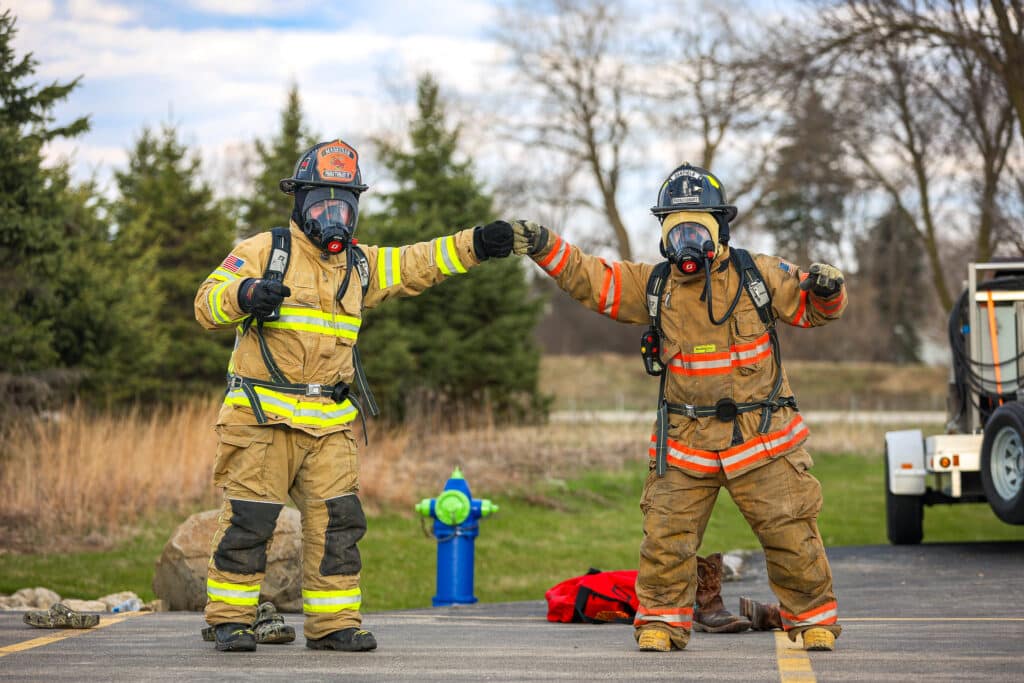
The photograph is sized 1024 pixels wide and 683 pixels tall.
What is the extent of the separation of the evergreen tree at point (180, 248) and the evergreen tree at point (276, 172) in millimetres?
1428

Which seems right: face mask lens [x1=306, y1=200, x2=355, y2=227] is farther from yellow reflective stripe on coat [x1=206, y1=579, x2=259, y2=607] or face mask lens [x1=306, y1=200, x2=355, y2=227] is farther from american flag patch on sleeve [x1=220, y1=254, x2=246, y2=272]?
yellow reflective stripe on coat [x1=206, y1=579, x2=259, y2=607]

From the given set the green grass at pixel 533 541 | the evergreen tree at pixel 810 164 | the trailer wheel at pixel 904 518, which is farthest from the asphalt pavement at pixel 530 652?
the evergreen tree at pixel 810 164

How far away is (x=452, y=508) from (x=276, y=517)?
3454 millimetres

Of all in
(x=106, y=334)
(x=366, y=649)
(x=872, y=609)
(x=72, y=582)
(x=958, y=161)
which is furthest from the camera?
(x=958, y=161)

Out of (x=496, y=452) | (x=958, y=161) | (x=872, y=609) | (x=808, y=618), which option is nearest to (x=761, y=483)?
(x=808, y=618)

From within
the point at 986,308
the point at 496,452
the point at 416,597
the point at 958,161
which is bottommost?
the point at 416,597

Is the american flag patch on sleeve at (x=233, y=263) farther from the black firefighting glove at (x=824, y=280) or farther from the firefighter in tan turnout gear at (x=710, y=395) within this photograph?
the black firefighting glove at (x=824, y=280)

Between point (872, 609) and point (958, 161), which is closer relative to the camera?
point (872, 609)

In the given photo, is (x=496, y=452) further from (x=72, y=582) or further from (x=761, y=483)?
(x=761, y=483)

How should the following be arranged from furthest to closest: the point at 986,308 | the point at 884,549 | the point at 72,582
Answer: the point at 884,549, the point at 986,308, the point at 72,582

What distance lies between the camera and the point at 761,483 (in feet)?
20.9

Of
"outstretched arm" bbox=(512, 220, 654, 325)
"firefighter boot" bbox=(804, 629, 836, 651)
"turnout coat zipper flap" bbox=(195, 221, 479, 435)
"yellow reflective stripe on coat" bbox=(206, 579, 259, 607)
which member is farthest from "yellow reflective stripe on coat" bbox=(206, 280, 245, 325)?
"firefighter boot" bbox=(804, 629, 836, 651)

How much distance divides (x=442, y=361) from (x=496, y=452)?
9.49 metres

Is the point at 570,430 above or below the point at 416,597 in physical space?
above
